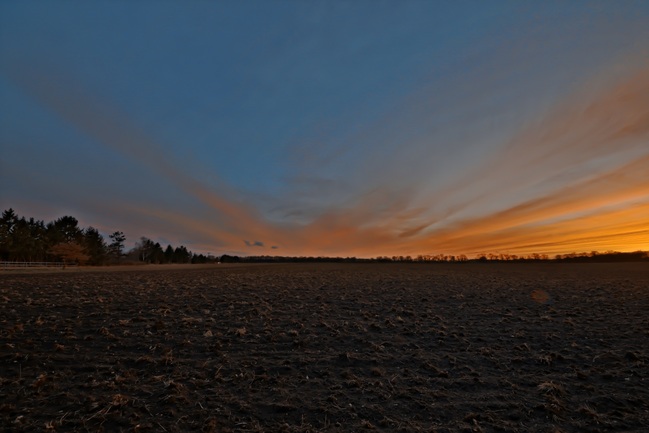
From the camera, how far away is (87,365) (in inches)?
324

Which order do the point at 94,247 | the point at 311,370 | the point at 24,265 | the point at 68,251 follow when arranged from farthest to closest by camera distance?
the point at 94,247
the point at 68,251
the point at 24,265
the point at 311,370

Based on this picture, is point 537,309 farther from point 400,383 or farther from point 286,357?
point 286,357

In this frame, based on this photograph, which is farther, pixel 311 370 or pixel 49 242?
pixel 49 242

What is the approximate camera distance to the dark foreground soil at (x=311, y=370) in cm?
609

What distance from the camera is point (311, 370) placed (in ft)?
28.0

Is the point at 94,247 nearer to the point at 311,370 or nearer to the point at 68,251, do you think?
the point at 68,251

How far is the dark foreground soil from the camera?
609 cm

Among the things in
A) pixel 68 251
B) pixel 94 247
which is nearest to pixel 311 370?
pixel 68 251

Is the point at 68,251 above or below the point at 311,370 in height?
above

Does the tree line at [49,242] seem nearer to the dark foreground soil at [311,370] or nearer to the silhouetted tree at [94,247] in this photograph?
the silhouetted tree at [94,247]

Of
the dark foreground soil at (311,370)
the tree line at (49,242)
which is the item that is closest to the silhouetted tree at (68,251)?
the tree line at (49,242)

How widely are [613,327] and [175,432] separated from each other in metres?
17.2

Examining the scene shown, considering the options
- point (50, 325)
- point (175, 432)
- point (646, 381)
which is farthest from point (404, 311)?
point (50, 325)

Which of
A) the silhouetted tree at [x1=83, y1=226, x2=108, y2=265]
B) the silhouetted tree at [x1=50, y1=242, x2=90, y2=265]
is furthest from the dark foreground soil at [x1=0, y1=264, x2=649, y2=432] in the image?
the silhouetted tree at [x1=83, y1=226, x2=108, y2=265]
